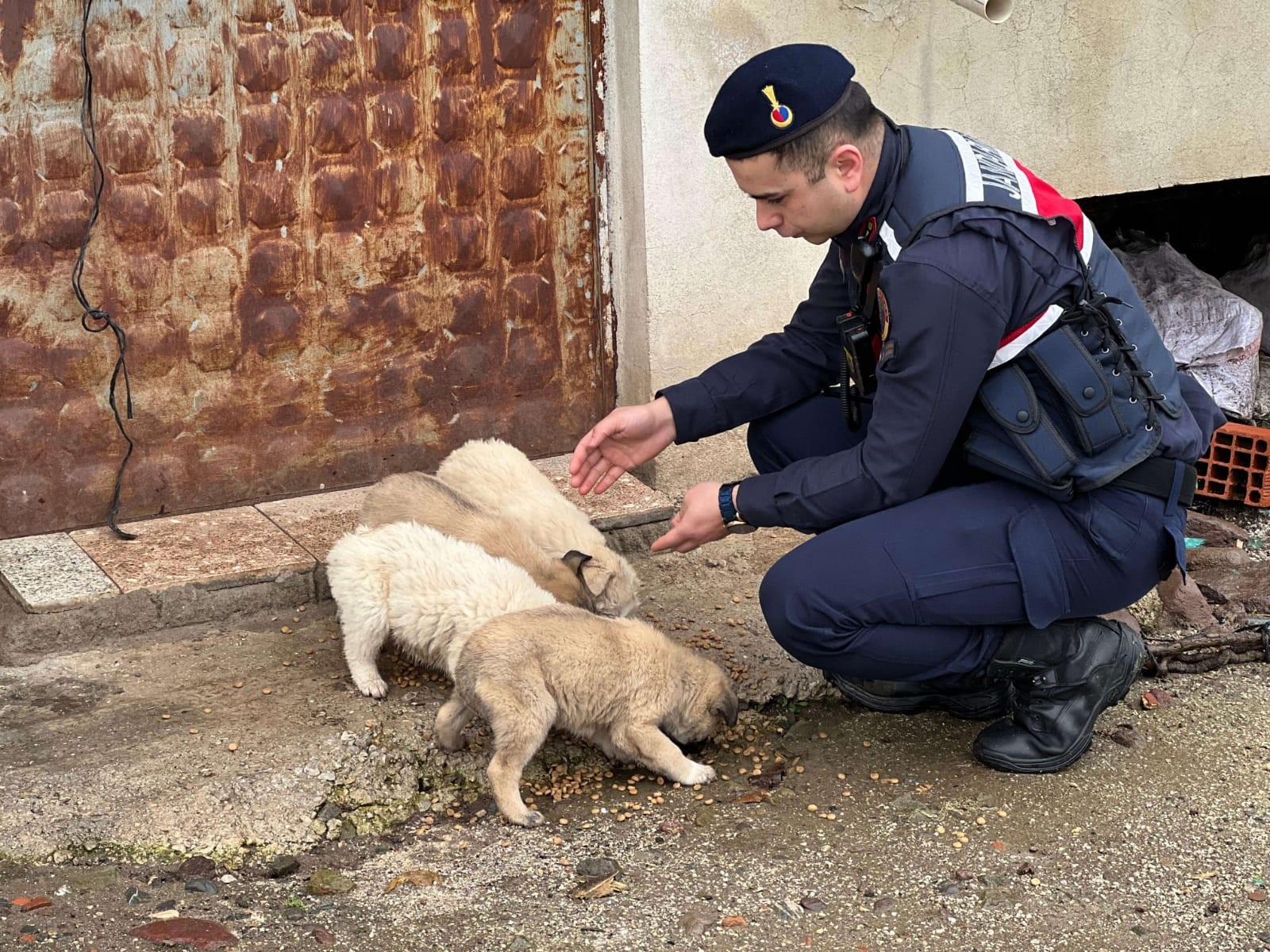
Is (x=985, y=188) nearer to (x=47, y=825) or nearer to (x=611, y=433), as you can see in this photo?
(x=611, y=433)

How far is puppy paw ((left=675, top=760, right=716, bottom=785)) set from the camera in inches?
145

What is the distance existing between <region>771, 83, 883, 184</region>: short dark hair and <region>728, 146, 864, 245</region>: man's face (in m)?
0.02

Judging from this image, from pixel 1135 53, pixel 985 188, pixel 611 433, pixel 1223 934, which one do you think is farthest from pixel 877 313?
pixel 1135 53

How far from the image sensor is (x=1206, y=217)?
7414 mm

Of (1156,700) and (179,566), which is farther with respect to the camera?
(179,566)

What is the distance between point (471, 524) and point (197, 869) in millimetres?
1318

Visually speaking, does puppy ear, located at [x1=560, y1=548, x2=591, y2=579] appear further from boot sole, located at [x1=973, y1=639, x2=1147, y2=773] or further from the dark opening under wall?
the dark opening under wall

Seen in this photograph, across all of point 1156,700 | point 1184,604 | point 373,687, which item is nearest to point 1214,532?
point 1184,604

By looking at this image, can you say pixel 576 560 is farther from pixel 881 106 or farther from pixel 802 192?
pixel 881 106

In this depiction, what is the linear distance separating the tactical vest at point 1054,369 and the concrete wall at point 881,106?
1.80 m

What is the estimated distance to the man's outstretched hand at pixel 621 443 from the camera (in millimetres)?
4055

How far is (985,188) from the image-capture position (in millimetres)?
3385

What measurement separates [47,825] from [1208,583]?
156 inches

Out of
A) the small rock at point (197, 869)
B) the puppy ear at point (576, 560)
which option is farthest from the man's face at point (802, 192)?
the small rock at point (197, 869)
